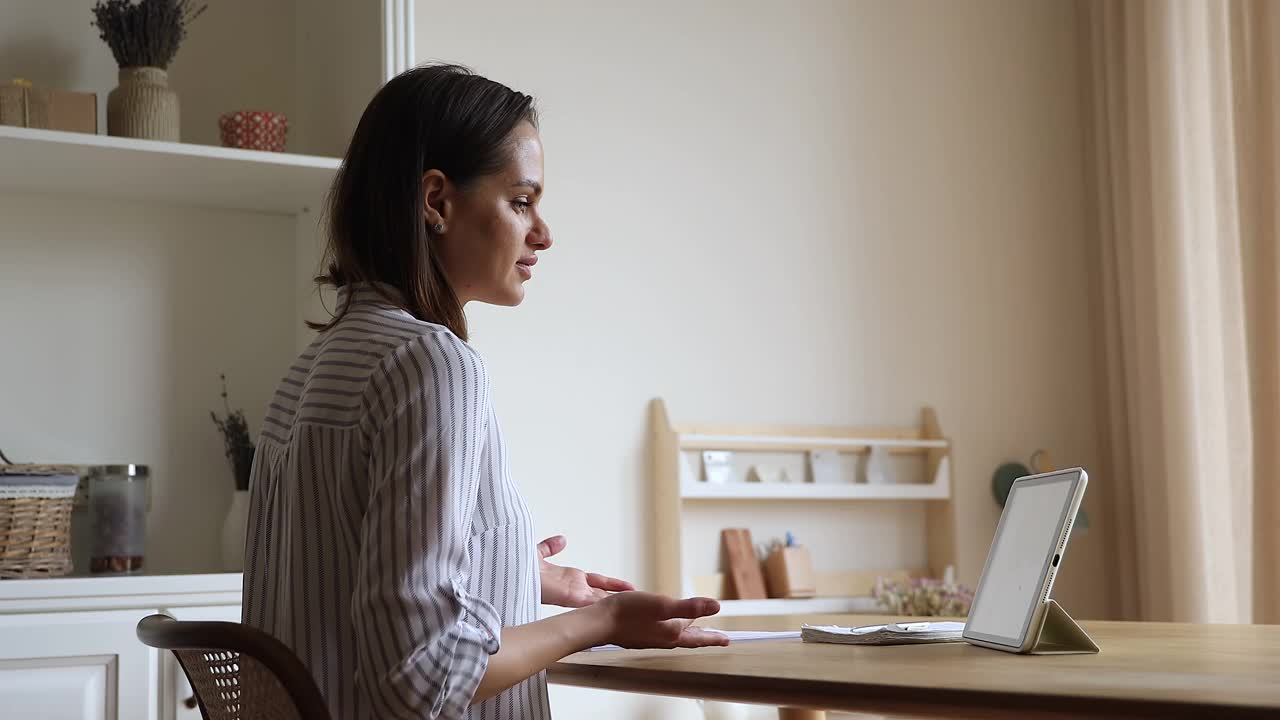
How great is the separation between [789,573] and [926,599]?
337 millimetres

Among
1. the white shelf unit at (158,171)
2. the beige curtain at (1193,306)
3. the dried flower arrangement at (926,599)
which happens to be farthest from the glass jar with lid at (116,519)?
the beige curtain at (1193,306)

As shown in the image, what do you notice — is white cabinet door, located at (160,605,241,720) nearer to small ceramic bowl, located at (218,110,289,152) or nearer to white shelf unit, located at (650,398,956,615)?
small ceramic bowl, located at (218,110,289,152)

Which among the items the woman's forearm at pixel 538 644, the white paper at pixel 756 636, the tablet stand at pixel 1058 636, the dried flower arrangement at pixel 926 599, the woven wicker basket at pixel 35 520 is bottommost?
the dried flower arrangement at pixel 926 599

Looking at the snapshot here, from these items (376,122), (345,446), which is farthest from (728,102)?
(345,446)

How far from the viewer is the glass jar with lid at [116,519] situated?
2.28 m

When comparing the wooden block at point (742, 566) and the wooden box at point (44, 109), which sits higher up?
the wooden box at point (44, 109)

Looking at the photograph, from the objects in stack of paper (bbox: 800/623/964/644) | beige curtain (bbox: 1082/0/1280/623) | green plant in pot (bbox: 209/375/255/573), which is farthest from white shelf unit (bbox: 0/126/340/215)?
beige curtain (bbox: 1082/0/1280/623)

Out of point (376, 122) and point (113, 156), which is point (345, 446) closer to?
point (376, 122)

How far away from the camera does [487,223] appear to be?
1355 millimetres

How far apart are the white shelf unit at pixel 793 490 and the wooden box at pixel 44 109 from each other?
1.46 meters

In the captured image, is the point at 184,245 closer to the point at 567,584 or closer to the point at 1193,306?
the point at 567,584

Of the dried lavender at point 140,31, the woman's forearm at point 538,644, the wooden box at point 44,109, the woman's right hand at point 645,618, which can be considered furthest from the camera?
the dried lavender at point 140,31

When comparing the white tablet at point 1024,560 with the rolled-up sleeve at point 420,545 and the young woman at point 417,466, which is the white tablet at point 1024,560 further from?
the rolled-up sleeve at point 420,545

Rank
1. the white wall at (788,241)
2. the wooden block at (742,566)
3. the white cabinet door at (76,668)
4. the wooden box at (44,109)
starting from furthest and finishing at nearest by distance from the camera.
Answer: the wooden block at (742,566)
the white wall at (788,241)
the wooden box at (44,109)
the white cabinet door at (76,668)
